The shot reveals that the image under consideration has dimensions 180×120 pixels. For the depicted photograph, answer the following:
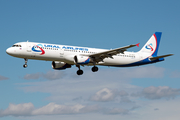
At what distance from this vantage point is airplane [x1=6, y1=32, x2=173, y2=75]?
51.0 m

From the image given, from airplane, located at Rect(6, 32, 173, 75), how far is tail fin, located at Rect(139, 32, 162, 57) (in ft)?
1.37

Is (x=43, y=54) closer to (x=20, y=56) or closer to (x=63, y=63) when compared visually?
(x=20, y=56)

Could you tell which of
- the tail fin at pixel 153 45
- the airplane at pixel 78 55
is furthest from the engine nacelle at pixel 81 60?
the tail fin at pixel 153 45

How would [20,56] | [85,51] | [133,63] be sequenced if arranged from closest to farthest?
[20,56], [85,51], [133,63]

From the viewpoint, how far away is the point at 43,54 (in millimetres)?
51344

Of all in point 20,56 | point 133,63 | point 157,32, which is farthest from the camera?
point 157,32

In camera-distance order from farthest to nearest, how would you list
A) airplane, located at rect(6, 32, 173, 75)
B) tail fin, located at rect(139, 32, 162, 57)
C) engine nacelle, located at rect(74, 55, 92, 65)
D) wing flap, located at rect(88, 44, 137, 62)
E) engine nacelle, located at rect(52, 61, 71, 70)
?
1. tail fin, located at rect(139, 32, 162, 57)
2. engine nacelle, located at rect(52, 61, 71, 70)
3. engine nacelle, located at rect(74, 55, 92, 65)
4. wing flap, located at rect(88, 44, 137, 62)
5. airplane, located at rect(6, 32, 173, 75)

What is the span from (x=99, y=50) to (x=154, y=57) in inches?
470

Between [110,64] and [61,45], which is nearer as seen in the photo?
[61,45]

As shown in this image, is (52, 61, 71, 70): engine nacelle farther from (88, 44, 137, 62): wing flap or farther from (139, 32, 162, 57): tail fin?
(139, 32, 162, 57): tail fin

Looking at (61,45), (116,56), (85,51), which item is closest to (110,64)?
(116,56)

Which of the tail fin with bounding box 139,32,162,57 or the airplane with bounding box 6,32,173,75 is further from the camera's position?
the tail fin with bounding box 139,32,162,57

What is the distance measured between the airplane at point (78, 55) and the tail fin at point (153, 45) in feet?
1.37

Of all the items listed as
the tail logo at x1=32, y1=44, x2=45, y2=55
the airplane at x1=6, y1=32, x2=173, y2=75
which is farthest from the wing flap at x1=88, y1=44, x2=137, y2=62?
the tail logo at x1=32, y1=44, x2=45, y2=55
